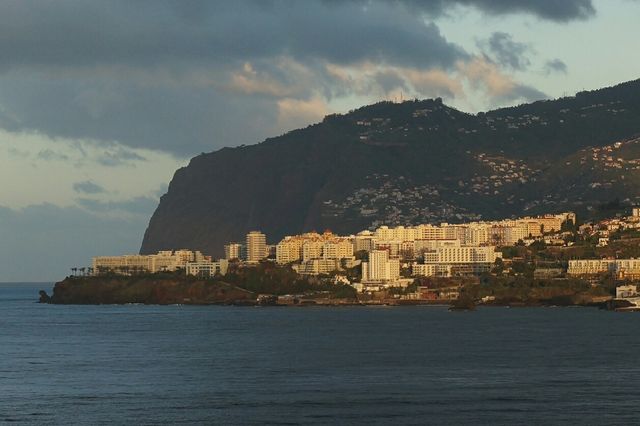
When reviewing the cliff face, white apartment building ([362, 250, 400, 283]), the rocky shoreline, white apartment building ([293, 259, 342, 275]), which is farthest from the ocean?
white apartment building ([293, 259, 342, 275])

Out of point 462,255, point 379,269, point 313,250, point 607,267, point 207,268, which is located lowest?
point 607,267

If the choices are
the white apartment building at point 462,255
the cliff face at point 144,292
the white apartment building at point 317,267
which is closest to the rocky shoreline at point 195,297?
the cliff face at point 144,292

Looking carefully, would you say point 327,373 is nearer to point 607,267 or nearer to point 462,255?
point 607,267

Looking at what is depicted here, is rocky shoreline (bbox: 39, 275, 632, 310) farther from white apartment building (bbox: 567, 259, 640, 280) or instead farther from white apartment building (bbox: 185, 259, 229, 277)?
white apartment building (bbox: 567, 259, 640, 280)

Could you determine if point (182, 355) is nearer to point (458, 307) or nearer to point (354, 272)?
point (458, 307)

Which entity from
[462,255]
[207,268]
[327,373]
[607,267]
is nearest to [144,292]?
[207,268]

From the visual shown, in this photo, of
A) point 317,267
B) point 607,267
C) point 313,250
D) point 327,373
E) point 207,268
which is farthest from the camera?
point 313,250
